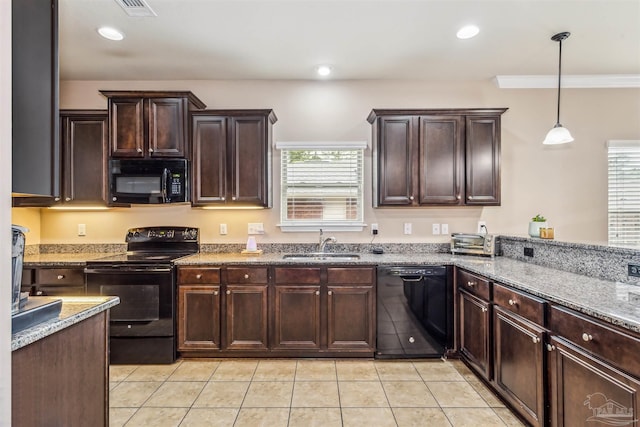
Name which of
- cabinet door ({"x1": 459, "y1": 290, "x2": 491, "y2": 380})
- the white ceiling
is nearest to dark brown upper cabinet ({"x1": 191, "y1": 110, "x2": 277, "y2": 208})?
the white ceiling

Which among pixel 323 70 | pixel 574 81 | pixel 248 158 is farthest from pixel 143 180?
pixel 574 81

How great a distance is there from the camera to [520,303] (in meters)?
2.02

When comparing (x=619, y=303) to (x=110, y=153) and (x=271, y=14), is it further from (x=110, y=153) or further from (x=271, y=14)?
(x=110, y=153)

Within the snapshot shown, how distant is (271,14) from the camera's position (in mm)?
2447

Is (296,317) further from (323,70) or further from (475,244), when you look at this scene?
(323,70)

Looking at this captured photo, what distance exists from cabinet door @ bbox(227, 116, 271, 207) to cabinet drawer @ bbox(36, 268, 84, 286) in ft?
5.10

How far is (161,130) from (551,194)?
425 cm

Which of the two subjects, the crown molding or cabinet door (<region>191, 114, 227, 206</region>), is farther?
the crown molding

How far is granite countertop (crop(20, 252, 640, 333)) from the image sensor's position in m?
1.51

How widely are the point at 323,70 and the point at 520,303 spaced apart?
273 centimetres

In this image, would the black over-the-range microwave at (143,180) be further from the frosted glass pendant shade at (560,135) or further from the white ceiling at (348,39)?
the frosted glass pendant shade at (560,135)

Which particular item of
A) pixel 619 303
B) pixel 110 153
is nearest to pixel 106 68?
pixel 110 153

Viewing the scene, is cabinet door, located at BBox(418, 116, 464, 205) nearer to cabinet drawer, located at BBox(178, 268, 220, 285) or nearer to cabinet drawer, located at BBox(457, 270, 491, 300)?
cabinet drawer, located at BBox(457, 270, 491, 300)

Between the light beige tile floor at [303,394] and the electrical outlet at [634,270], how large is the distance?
3.88 ft
